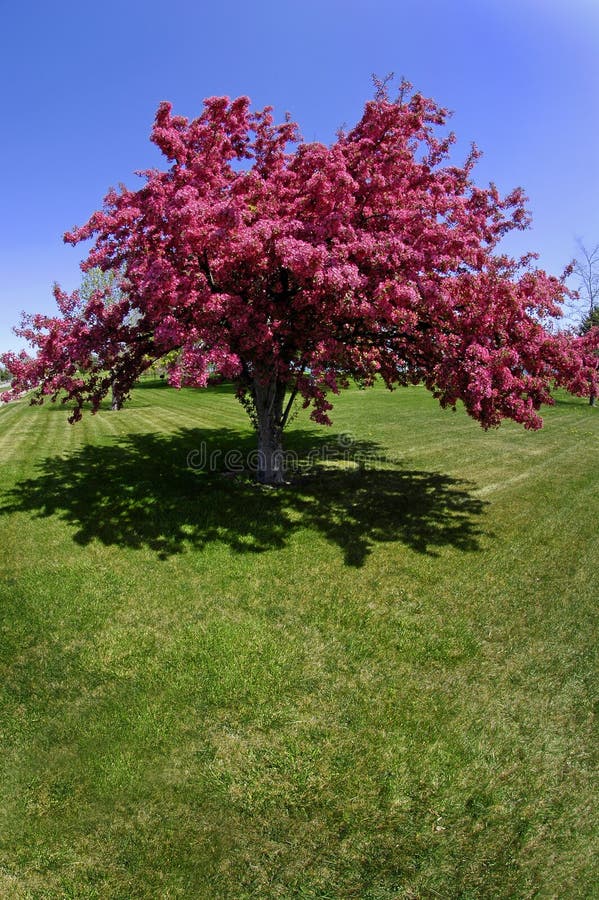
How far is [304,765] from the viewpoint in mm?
4410

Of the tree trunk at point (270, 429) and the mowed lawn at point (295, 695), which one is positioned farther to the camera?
the tree trunk at point (270, 429)

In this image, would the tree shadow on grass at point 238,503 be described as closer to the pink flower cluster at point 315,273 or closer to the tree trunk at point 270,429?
the tree trunk at point 270,429

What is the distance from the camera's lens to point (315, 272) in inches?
310

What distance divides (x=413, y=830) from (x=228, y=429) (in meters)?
18.0

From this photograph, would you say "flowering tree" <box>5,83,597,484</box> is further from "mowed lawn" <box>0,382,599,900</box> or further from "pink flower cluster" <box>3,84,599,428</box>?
"mowed lawn" <box>0,382,599,900</box>

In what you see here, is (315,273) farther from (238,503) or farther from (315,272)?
(238,503)

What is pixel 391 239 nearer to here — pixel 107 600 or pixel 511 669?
pixel 511 669

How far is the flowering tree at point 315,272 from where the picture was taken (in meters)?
8.21

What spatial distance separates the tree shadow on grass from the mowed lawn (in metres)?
0.09

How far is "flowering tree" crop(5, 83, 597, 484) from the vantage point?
26.9 feet

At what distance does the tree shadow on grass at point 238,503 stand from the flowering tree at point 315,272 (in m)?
2.54

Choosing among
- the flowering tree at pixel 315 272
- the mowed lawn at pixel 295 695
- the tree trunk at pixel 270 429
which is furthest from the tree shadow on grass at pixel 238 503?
the flowering tree at pixel 315 272

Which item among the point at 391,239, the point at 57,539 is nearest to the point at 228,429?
the point at 57,539

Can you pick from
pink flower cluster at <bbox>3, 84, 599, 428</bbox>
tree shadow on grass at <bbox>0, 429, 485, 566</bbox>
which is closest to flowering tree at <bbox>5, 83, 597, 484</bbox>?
pink flower cluster at <bbox>3, 84, 599, 428</bbox>
